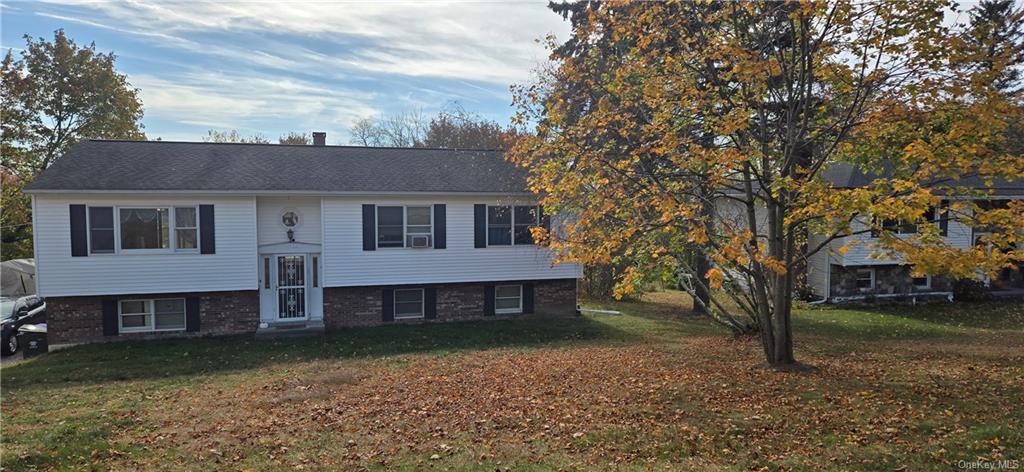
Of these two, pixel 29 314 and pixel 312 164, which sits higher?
pixel 312 164

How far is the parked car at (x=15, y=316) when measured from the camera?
587 inches

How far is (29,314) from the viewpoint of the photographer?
1662 cm

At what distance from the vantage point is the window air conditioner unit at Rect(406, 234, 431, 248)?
16672 mm

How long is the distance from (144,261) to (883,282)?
81.8 ft

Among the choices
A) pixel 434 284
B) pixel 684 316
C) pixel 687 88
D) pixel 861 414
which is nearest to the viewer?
pixel 861 414

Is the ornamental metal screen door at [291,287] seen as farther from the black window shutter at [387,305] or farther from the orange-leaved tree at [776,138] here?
the orange-leaved tree at [776,138]

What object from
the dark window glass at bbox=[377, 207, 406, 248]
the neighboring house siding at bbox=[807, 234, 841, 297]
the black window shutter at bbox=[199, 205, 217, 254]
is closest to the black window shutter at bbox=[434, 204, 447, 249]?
the dark window glass at bbox=[377, 207, 406, 248]

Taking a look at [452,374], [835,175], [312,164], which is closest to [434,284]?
[312,164]

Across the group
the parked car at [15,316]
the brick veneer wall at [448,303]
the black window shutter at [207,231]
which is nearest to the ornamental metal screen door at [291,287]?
the brick veneer wall at [448,303]

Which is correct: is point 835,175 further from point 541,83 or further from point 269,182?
point 269,182

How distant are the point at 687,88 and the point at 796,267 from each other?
344 cm

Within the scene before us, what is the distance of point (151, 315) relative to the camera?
15.2m

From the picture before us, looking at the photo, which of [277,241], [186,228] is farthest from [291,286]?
[186,228]

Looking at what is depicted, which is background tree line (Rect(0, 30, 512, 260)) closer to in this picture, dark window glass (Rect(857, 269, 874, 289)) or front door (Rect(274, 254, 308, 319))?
front door (Rect(274, 254, 308, 319))
